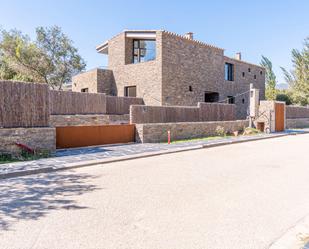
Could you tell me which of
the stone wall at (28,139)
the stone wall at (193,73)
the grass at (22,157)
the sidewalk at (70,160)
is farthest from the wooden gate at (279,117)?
the grass at (22,157)

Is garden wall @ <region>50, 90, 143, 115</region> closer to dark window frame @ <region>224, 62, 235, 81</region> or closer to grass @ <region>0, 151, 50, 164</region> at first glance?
grass @ <region>0, 151, 50, 164</region>

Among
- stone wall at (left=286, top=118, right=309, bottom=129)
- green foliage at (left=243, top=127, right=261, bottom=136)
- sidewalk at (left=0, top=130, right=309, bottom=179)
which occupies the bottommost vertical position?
sidewalk at (left=0, top=130, right=309, bottom=179)

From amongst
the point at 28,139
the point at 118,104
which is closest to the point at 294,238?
the point at 28,139

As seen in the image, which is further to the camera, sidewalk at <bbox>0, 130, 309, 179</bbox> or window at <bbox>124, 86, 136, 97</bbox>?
window at <bbox>124, 86, 136, 97</bbox>

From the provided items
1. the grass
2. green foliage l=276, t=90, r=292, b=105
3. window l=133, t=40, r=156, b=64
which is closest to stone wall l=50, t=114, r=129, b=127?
window l=133, t=40, r=156, b=64

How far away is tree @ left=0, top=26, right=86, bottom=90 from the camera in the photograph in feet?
86.8

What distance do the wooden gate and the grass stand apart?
20667 millimetres

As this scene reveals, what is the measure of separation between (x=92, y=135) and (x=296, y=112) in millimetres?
25216

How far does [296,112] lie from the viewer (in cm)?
2895

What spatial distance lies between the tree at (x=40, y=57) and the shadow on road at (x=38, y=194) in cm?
2046

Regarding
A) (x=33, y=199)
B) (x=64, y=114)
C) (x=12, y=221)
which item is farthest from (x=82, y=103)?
(x=12, y=221)

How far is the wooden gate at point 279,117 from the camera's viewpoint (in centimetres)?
2352

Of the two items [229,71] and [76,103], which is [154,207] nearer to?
[76,103]

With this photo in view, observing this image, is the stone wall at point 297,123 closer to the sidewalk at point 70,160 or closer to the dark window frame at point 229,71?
the dark window frame at point 229,71
